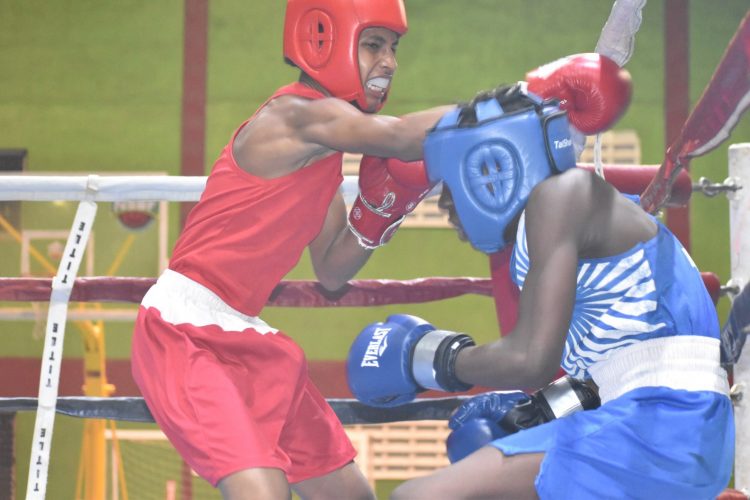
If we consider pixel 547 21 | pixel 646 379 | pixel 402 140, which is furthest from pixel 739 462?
pixel 547 21

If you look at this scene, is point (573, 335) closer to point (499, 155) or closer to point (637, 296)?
Result: point (637, 296)

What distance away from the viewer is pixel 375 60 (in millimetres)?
1794

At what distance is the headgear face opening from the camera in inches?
68.5

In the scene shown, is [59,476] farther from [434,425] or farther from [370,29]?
[370,29]

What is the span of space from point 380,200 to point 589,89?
55 cm

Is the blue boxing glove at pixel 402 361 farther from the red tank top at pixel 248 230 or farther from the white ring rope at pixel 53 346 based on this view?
the white ring rope at pixel 53 346

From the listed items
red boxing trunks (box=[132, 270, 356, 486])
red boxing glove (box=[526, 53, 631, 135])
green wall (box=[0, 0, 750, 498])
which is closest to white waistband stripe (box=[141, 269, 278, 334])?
red boxing trunks (box=[132, 270, 356, 486])

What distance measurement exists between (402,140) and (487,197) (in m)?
0.27

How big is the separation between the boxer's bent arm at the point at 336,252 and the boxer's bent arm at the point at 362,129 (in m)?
0.33

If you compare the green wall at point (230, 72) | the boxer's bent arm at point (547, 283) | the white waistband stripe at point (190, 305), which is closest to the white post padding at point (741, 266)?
the boxer's bent arm at point (547, 283)

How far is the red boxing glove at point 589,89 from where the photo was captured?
1.41 metres

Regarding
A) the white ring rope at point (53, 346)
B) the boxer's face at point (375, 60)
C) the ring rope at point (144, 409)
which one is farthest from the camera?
the ring rope at point (144, 409)

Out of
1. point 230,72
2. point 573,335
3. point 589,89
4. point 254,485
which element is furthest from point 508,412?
point 230,72

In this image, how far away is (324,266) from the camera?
1996mm
